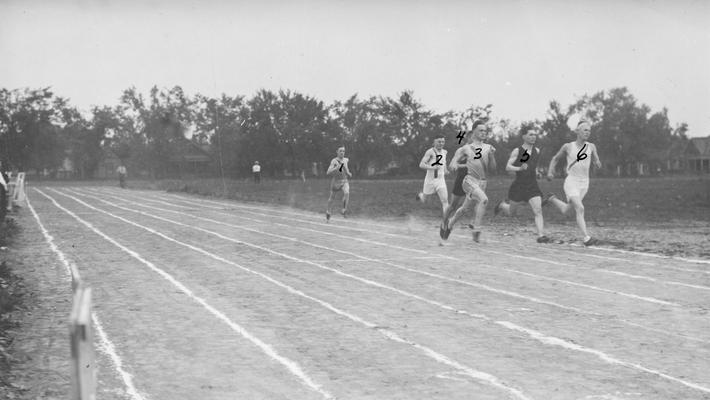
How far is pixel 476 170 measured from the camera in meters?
13.7

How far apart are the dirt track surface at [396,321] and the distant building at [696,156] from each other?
114m

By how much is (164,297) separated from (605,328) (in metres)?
3.93

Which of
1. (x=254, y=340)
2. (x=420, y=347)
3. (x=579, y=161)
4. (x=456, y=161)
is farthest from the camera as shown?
(x=456, y=161)

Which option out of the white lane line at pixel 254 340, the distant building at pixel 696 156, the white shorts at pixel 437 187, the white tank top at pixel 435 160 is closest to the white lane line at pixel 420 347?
the white lane line at pixel 254 340

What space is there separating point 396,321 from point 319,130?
77598 millimetres

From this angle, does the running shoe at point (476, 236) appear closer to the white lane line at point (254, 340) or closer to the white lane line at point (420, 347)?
the white lane line at point (420, 347)

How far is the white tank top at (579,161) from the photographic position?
43.0ft

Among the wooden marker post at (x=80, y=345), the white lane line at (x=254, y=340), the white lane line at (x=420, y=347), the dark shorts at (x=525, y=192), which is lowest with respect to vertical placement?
the white lane line at (x=254, y=340)

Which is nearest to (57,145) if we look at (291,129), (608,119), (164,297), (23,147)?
(23,147)

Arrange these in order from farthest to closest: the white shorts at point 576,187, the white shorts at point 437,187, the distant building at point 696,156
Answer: the distant building at point 696,156 < the white shorts at point 437,187 < the white shorts at point 576,187

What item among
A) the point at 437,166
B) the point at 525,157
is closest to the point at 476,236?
the point at 525,157

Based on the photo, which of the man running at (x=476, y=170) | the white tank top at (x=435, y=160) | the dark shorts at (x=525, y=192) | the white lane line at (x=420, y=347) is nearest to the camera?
the white lane line at (x=420, y=347)

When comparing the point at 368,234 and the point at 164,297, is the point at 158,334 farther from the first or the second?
→ the point at 368,234

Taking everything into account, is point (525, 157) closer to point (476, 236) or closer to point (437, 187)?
point (476, 236)
